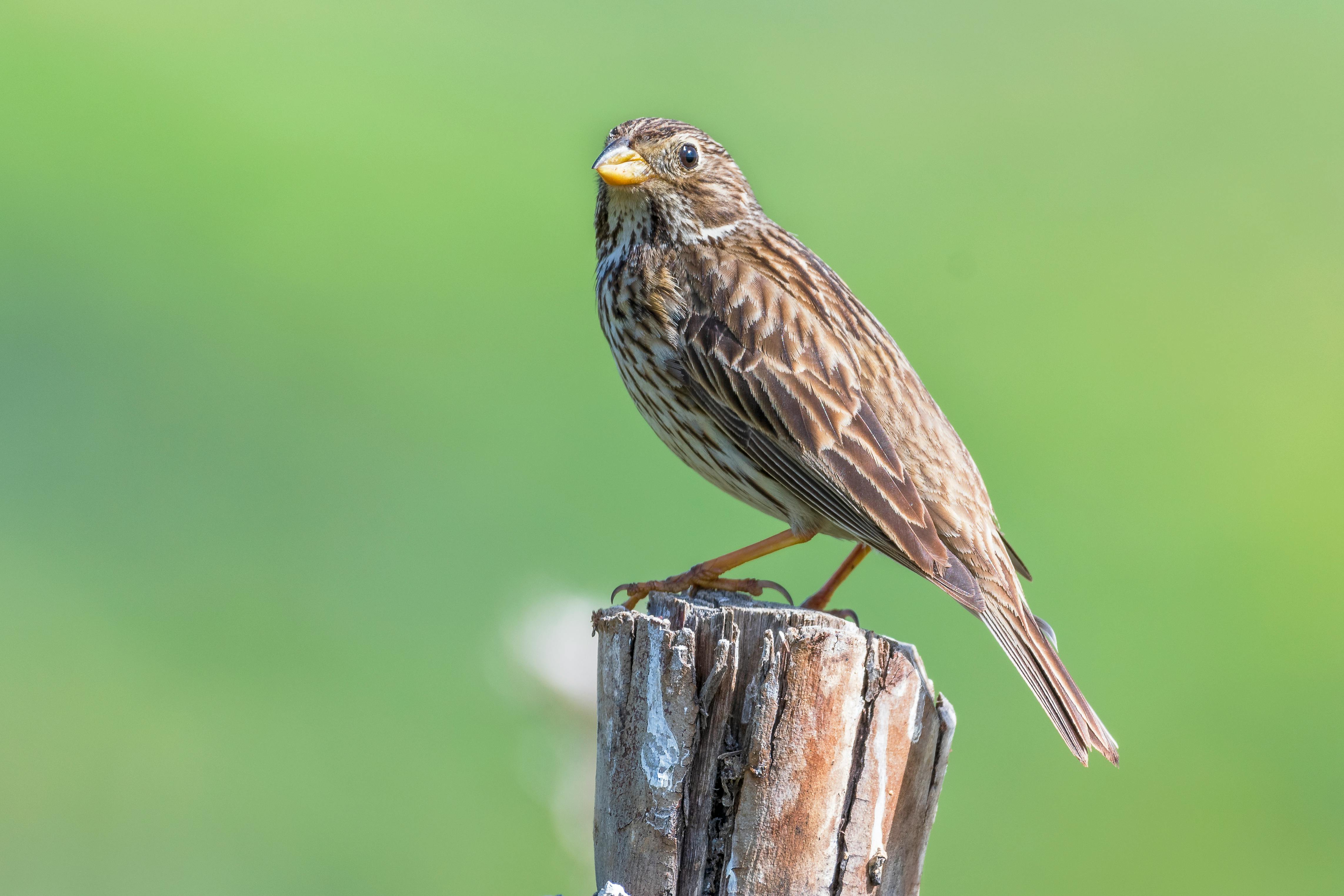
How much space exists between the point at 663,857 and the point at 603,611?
0.72m

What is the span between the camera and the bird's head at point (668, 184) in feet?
18.4

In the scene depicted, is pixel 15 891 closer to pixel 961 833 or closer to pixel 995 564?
pixel 961 833

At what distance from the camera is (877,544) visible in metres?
4.89

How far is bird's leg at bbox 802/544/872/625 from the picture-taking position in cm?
533

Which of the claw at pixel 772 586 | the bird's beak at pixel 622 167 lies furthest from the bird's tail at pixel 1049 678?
the bird's beak at pixel 622 167

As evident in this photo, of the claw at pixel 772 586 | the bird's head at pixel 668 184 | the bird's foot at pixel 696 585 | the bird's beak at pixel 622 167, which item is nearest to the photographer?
the bird's foot at pixel 696 585

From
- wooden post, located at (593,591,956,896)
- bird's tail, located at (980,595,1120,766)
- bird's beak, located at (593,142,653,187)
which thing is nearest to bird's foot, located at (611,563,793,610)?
bird's tail, located at (980,595,1120,766)

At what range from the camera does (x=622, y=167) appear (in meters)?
5.52

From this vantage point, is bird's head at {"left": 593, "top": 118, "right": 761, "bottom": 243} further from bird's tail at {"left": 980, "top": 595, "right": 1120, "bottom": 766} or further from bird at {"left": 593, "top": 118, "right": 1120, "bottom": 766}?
bird's tail at {"left": 980, "top": 595, "right": 1120, "bottom": 766}

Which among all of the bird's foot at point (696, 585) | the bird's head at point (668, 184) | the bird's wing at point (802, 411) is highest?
the bird's head at point (668, 184)

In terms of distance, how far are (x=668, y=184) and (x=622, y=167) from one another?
0.83 ft

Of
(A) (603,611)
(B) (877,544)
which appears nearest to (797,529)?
(B) (877,544)

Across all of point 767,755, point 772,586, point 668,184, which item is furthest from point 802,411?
point 767,755

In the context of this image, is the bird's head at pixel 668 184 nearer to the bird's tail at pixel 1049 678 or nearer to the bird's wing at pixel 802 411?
the bird's wing at pixel 802 411
